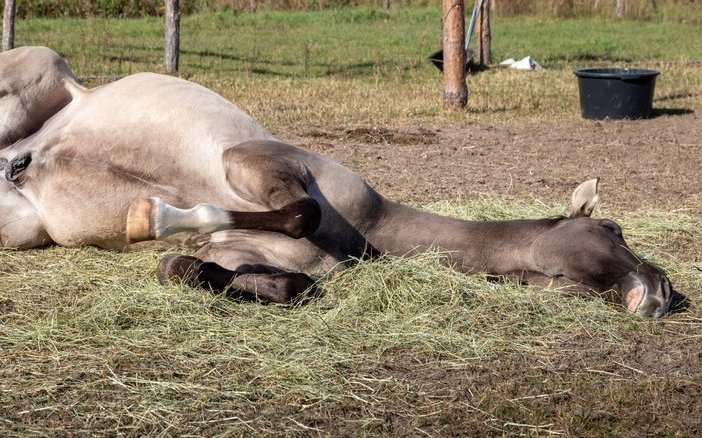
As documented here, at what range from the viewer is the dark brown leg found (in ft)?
13.1

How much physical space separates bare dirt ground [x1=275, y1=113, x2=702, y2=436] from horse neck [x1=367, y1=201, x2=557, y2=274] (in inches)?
24.7

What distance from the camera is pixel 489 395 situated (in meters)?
3.32

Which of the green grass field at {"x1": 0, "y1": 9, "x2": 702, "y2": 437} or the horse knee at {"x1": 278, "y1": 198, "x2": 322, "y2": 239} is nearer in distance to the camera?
the green grass field at {"x1": 0, "y1": 9, "x2": 702, "y2": 437}

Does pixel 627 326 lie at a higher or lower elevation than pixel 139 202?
lower

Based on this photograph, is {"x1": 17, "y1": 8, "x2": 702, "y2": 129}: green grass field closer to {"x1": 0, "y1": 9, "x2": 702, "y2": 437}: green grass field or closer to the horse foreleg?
{"x1": 0, "y1": 9, "x2": 702, "y2": 437}: green grass field

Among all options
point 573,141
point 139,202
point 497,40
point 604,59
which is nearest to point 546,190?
point 573,141

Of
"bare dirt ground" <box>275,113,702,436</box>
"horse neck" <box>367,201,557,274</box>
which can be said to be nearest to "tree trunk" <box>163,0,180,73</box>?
"bare dirt ground" <box>275,113,702,436</box>

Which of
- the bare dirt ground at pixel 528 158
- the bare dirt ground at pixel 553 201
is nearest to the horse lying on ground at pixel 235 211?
the bare dirt ground at pixel 553 201

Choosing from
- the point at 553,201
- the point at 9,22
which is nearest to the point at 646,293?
the point at 553,201

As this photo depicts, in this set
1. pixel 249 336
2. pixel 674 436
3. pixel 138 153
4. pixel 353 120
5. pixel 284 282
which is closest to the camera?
pixel 674 436

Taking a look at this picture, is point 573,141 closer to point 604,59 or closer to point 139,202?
point 139,202

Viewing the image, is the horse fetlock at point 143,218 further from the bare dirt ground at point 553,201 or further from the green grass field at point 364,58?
the green grass field at point 364,58

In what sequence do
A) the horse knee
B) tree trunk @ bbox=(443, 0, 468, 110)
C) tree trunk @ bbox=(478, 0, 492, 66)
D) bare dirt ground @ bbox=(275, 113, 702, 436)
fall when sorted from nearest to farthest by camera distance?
bare dirt ground @ bbox=(275, 113, 702, 436) → the horse knee → tree trunk @ bbox=(443, 0, 468, 110) → tree trunk @ bbox=(478, 0, 492, 66)

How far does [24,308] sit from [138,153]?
94 cm
